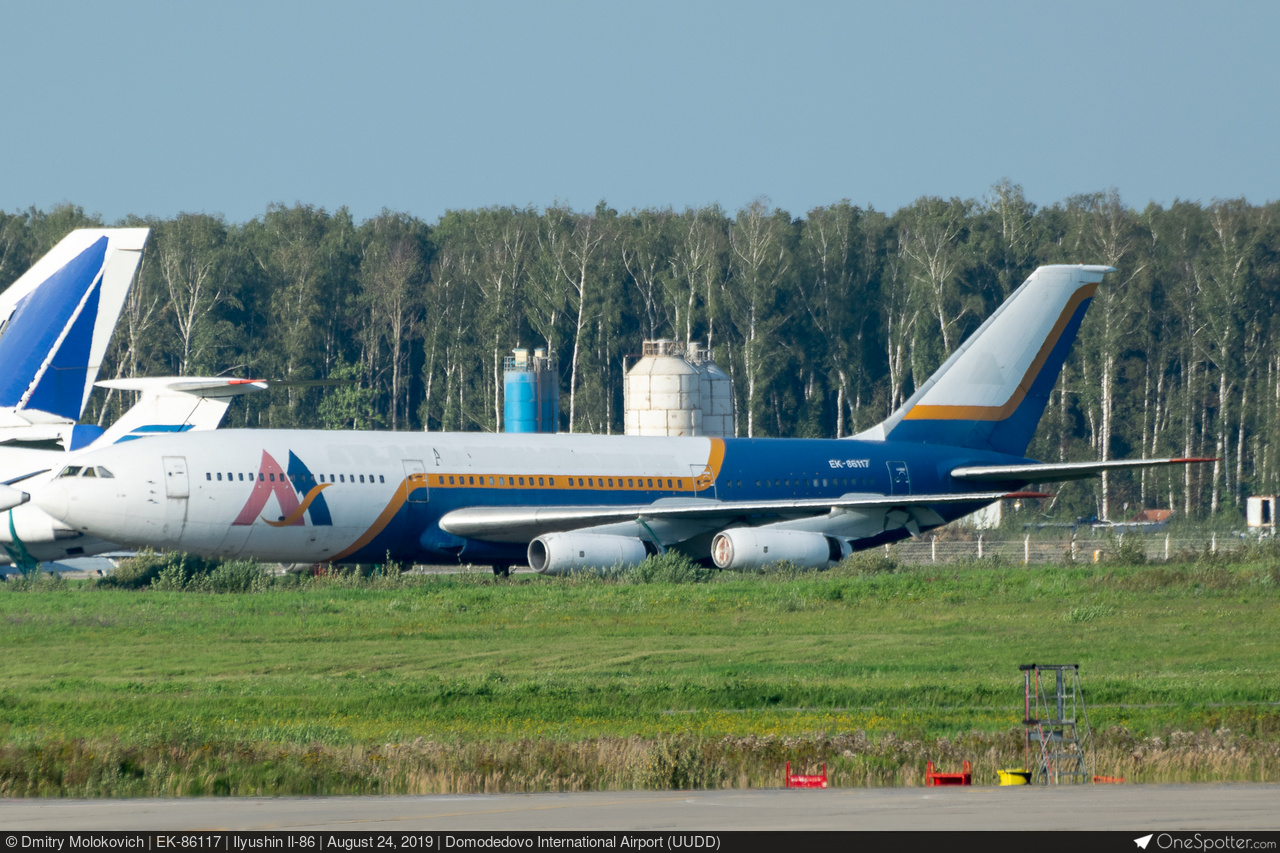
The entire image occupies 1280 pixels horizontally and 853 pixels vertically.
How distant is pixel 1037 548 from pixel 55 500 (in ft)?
103

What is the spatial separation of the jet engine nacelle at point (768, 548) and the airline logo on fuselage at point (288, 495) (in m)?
8.44

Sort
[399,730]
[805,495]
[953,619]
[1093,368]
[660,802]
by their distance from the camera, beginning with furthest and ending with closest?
1. [1093,368]
2. [805,495]
3. [953,619]
4. [399,730]
5. [660,802]

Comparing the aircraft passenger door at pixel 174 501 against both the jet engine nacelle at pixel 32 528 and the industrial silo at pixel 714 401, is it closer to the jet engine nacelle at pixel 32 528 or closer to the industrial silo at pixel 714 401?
the jet engine nacelle at pixel 32 528

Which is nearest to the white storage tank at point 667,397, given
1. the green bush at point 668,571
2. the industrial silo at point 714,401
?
the industrial silo at point 714,401

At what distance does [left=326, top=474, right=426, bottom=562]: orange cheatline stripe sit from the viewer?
3428cm

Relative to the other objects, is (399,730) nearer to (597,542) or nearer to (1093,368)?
(597,542)

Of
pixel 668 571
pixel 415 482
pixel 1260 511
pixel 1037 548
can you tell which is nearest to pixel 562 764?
pixel 668 571

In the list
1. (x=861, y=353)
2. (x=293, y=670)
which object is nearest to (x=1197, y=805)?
(x=293, y=670)

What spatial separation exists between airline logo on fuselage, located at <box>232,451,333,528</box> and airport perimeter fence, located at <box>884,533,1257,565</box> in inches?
688

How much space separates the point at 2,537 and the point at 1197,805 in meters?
30.2

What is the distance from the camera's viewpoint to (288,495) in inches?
1297

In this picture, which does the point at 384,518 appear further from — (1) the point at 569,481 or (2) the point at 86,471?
(2) the point at 86,471

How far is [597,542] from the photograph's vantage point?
1373 inches

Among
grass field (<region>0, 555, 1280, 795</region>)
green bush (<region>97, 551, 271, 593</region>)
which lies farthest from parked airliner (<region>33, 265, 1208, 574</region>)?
grass field (<region>0, 555, 1280, 795</region>)
